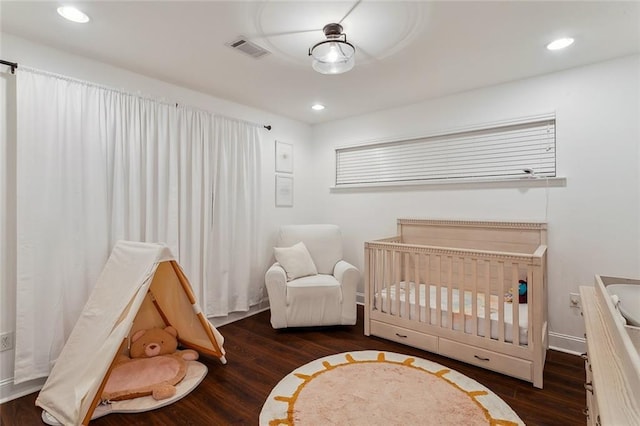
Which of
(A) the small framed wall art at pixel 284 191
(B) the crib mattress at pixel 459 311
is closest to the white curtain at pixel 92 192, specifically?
(A) the small framed wall art at pixel 284 191

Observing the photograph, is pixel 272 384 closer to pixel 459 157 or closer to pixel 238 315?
pixel 238 315

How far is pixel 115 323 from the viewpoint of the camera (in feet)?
6.45

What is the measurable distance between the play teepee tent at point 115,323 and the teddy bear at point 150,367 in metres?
0.11

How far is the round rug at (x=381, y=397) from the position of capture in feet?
6.20

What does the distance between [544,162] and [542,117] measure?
406 millimetres

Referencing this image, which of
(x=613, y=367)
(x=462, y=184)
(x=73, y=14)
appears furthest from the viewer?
(x=462, y=184)

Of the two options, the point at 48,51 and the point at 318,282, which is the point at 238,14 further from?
the point at 318,282

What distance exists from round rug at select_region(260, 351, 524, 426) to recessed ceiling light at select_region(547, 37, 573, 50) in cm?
252

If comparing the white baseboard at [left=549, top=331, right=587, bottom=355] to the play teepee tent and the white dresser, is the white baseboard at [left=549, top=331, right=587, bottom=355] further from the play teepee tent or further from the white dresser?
the play teepee tent

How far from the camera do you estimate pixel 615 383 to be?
790 mm

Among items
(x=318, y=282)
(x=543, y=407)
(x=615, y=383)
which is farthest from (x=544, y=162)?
(x=615, y=383)

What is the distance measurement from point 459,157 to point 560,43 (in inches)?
50.6

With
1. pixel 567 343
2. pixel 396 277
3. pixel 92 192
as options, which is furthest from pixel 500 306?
pixel 92 192

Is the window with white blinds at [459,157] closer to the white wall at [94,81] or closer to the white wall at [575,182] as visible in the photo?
the white wall at [575,182]
